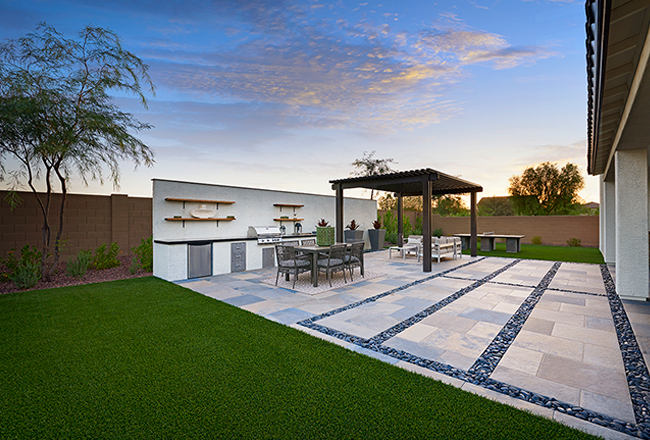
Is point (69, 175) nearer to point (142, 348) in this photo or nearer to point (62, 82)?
point (62, 82)

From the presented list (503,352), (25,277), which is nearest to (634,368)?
(503,352)

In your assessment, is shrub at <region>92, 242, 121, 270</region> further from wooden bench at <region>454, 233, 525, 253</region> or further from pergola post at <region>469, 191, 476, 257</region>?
wooden bench at <region>454, 233, 525, 253</region>

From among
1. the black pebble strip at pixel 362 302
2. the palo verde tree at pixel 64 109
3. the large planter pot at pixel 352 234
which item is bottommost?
the black pebble strip at pixel 362 302

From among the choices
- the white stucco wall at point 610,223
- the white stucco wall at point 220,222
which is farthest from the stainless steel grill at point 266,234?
the white stucco wall at point 610,223

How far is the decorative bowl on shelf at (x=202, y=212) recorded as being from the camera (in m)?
7.71

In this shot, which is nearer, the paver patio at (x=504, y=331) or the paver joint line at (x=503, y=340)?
the paver patio at (x=504, y=331)

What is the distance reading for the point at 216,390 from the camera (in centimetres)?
223

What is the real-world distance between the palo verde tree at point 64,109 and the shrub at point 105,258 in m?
1.00

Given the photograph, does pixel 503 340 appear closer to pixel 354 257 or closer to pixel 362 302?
pixel 362 302

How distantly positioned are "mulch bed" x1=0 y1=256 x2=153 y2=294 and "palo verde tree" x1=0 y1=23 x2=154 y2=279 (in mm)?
294

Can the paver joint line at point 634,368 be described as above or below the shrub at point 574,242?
below

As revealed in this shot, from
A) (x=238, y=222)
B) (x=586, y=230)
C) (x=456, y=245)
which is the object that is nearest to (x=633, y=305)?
(x=456, y=245)

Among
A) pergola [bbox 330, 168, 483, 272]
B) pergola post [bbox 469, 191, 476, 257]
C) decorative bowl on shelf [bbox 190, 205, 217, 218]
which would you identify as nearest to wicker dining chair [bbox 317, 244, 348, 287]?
pergola [bbox 330, 168, 483, 272]

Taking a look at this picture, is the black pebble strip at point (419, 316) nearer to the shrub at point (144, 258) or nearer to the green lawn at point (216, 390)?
the green lawn at point (216, 390)
